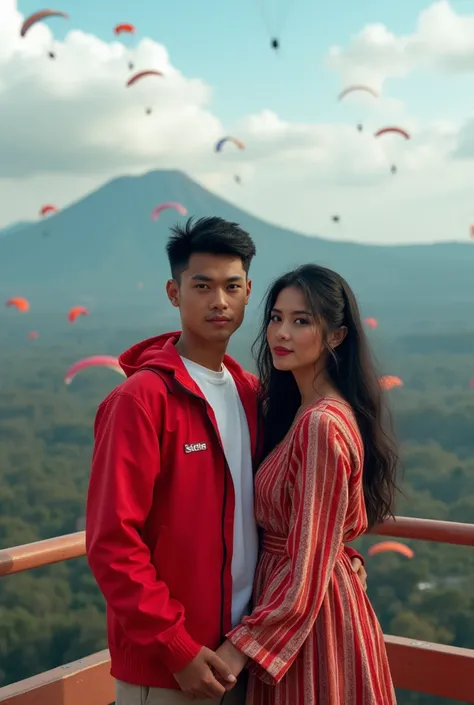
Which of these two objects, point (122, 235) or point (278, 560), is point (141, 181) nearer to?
point (122, 235)

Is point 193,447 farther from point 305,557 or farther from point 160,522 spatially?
point 305,557

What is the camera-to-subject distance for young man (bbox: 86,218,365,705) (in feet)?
5.68

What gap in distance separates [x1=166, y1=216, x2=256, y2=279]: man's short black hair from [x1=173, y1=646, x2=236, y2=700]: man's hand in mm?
889

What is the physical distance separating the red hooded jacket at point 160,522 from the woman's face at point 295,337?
223mm

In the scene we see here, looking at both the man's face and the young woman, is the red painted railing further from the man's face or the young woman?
the man's face

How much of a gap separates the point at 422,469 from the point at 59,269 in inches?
4171

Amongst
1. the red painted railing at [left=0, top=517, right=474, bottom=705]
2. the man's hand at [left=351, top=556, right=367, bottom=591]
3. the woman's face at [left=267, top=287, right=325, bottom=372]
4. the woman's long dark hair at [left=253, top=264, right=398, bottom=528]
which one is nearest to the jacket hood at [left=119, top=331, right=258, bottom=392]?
the woman's long dark hair at [left=253, top=264, right=398, bottom=528]

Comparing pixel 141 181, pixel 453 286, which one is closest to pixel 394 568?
pixel 453 286

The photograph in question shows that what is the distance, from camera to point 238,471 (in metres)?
1.97

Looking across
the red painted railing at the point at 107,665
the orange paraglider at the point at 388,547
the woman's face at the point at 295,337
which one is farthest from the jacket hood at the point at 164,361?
the orange paraglider at the point at 388,547

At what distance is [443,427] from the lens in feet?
192

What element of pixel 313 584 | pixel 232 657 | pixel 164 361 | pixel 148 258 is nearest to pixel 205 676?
pixel 232 657

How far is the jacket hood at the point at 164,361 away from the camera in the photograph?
190 cm

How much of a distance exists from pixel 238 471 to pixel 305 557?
29cm
